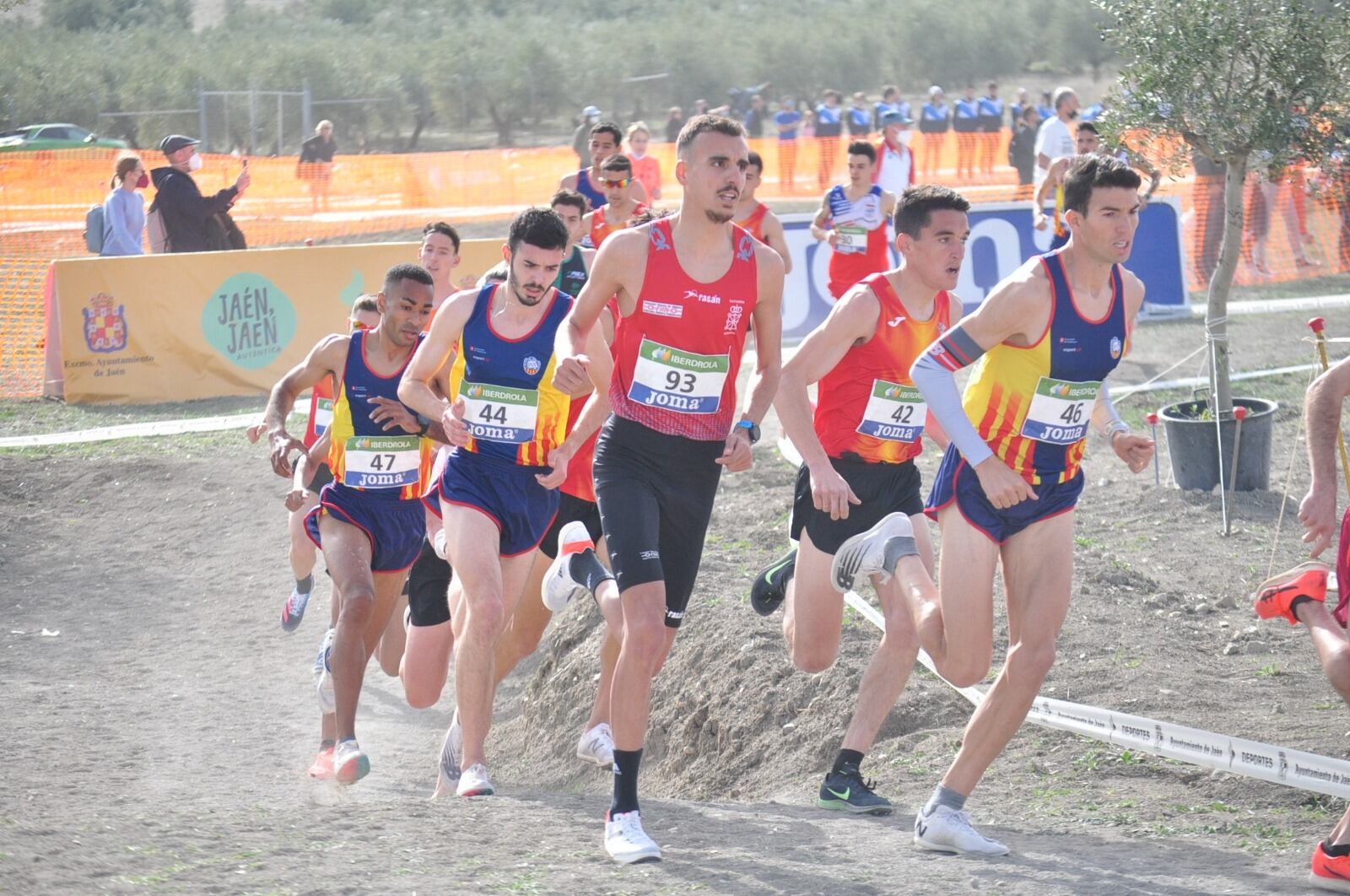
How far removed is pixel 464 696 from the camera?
5.84 m

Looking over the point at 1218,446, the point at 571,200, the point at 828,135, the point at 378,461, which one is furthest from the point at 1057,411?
the point at 828,135

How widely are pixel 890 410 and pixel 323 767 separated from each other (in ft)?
9.55

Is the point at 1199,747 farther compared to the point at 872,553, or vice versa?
the point at 1199,747

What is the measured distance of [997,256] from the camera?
1706 cm

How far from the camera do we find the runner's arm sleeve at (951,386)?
480 centimetres

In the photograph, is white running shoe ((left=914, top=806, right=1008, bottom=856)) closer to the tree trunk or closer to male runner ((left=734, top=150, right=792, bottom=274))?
the tree trunk

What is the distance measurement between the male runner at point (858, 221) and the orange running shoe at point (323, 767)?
681 cm

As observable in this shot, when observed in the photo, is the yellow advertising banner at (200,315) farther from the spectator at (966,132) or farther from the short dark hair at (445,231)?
the spectator at (966,132)

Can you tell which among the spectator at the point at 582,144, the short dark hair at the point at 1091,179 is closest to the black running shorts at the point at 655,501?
the short dark hair at the point at 1091,179

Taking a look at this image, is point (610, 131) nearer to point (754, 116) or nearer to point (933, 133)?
point (933, 133)

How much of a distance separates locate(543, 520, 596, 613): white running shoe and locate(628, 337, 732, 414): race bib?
37.2 inches

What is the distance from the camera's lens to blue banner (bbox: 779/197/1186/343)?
658 inches

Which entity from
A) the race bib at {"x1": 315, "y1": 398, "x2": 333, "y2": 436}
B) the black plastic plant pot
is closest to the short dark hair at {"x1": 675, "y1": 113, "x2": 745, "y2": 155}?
the race bib at {"x1": 315, "y1": 398, "x2": 333, "y2": 436}

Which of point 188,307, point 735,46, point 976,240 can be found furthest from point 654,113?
point 188,307
